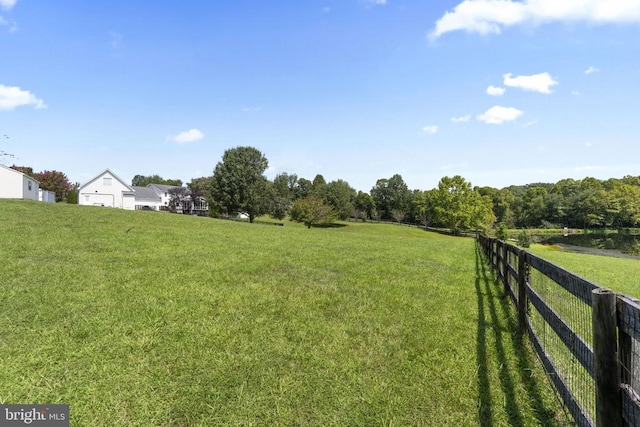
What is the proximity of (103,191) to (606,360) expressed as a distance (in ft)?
185

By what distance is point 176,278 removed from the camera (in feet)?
23.3

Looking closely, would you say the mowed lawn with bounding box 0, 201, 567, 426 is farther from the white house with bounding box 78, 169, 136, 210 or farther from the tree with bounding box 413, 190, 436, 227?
the tree with bounding box 413, 190, 436, 227

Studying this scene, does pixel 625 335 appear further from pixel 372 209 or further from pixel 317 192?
pixel 372 209

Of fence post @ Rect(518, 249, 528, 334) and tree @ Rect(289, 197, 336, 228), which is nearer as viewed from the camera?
fence post @ Rect(518, 249, 528, 334)

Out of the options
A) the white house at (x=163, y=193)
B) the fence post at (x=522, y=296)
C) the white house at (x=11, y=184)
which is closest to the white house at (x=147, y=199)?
the white house at (x=163, y=193)

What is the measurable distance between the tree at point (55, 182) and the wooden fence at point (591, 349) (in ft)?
246

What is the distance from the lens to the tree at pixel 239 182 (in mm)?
43781

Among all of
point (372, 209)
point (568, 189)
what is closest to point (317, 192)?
point (372, 209)

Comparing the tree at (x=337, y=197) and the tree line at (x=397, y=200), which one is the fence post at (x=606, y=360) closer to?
the tree line at (x=397, y=200)

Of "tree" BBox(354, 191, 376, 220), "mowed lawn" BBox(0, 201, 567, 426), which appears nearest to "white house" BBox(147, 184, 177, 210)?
"tree" BBox(354, 191, 376, 220)

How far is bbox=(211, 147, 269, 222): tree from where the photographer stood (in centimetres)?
4378

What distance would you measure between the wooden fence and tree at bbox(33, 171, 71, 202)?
246ft

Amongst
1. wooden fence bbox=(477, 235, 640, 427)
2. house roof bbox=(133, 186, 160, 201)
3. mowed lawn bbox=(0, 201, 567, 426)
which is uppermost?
house roof bbox=(133, 186, 160, 201)

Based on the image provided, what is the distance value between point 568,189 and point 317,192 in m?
77.9
